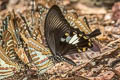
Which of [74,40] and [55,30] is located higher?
[55,30]

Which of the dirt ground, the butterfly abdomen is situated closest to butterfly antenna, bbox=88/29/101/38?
the dirt ground

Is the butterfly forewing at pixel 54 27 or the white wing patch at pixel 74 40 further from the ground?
the butterfly forewing at pixel 54 27

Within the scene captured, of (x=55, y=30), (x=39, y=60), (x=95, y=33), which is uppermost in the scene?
(x=55, y=30)

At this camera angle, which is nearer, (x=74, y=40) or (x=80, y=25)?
(x=74, y=40)

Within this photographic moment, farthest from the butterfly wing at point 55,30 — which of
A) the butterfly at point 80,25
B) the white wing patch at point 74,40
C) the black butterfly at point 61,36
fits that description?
the butterfly at point 80,25

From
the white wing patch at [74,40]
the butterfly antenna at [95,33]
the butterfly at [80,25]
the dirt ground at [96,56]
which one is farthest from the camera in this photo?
the butterfly at [80,25]

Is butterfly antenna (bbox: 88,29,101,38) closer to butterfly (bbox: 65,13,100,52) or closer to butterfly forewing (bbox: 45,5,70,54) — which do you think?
Result: butterfly (bbox: 65,13,100,52)

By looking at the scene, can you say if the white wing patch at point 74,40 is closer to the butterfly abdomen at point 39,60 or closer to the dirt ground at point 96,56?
the dirt ground at point 96,56

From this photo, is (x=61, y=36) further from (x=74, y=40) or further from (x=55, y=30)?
(x=74, y=40)

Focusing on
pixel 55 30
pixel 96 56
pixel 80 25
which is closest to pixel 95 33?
pixel 96 56
